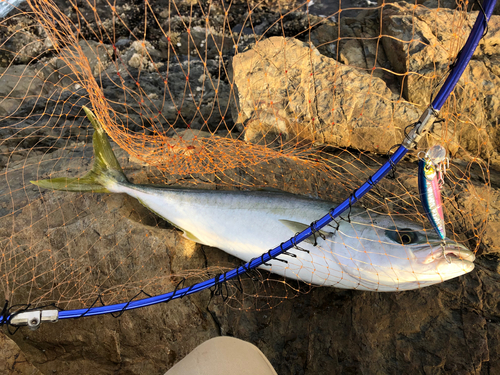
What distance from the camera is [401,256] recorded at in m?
2.54

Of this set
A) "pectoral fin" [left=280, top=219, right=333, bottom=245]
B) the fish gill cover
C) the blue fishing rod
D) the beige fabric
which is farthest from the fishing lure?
the beige fabric

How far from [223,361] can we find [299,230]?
123cm

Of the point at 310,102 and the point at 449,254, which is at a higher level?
the point at 310,102

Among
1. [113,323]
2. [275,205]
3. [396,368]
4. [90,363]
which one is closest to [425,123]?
[275,205]

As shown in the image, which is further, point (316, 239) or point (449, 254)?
point (316, 239)

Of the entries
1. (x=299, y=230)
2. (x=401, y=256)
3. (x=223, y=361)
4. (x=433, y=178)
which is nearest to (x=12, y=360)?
(x=223, y=361)

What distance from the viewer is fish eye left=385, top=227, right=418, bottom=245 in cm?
257

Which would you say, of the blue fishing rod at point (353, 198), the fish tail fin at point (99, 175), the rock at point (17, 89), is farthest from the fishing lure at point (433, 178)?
the rock at point (17, 89)

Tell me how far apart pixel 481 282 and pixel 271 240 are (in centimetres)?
172

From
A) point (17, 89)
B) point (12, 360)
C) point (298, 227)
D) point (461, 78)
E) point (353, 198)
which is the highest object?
point (17, 89)

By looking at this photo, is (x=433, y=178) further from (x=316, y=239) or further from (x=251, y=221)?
(x=251, y=221)

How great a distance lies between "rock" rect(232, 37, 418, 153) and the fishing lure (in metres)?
1.74

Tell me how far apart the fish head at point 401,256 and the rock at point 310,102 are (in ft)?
4.76

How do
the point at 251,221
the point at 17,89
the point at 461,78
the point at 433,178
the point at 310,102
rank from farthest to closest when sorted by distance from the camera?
the point at 17,89, the point at 310,102, the point at 461,78, the point at 251,221, the point at 433,178
